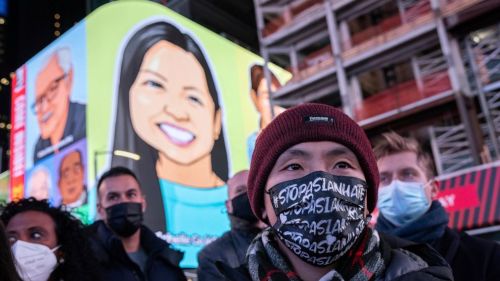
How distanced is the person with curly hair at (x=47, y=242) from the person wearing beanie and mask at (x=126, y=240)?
15.1 inches

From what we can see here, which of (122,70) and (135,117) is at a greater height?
(122,70)

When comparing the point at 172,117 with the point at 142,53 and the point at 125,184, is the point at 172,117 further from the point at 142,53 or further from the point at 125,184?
the point at 125,184

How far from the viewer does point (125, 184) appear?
403cm

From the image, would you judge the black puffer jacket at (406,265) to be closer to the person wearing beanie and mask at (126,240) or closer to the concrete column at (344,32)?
the person wearing beanie and mask at (126,240)

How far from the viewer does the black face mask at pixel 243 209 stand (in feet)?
13.1

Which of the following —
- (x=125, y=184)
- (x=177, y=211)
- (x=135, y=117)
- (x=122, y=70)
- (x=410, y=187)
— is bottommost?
(x=410, y=187)

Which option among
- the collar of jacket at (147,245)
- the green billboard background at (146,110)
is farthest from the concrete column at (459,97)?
the collar of jacket at (147,245)

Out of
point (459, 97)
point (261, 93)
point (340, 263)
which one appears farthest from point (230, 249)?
point (261, 93)

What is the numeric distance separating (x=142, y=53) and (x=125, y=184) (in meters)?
11.1

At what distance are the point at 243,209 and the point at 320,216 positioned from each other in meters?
2.60

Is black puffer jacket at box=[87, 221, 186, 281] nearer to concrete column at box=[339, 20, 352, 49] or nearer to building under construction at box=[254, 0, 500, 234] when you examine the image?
building under construction at box=[254, 0, 500, 234]

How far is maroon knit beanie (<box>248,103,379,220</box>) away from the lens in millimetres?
1619

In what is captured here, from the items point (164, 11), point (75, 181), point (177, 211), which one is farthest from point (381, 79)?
point (75, 181)

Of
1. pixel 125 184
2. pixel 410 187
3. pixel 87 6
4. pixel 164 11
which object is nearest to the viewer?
pixel 410 187
